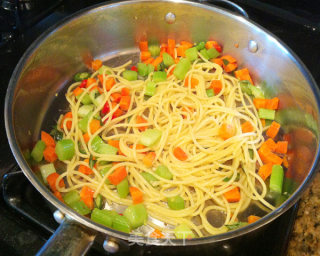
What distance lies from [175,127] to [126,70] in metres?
0.70

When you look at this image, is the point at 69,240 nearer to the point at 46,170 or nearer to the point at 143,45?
the point at 46,170

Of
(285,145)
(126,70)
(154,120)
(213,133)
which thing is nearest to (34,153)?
(154,120)

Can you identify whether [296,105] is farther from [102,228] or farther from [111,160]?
[102,228]

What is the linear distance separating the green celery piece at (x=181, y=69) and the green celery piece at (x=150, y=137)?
0.60 metres

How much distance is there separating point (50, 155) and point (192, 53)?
1.38 metres

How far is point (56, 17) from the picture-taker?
9.27ft

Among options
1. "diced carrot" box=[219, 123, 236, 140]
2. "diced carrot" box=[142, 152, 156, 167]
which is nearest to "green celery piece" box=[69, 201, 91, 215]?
"diced carrot" box=[142, 152, 156, 167]

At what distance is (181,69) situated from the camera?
8.45 feet

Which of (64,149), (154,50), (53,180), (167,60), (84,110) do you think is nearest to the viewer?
(53,180)

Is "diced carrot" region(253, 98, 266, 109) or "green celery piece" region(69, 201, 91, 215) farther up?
"diced carrot" region(253, 98, 266, 109)

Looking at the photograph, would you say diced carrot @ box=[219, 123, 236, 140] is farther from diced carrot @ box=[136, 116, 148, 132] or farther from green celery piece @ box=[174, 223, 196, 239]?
green celery piece @ box=[174, 223, 196, 239]

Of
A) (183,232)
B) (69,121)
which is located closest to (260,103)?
(183,232)

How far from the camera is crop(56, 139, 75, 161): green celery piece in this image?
2113mm

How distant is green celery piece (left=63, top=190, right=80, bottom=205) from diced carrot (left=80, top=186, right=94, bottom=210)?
0.03 meters
